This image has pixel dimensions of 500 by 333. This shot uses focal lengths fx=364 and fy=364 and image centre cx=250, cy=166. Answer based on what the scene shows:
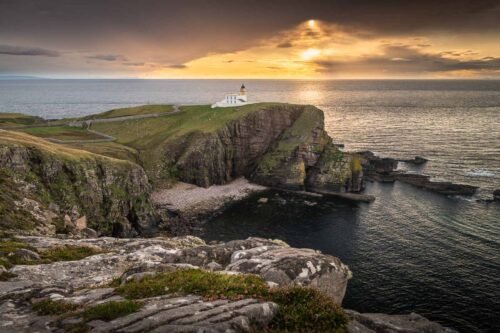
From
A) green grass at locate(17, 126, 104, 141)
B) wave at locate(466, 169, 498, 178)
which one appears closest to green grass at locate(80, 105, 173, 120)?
green grass at locate(17, 126, 104, 141)

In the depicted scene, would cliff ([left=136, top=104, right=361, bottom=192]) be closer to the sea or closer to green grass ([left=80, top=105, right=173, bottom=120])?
the sea

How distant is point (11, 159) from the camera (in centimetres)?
5678

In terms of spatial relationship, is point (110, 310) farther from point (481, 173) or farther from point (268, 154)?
point (481, 173)

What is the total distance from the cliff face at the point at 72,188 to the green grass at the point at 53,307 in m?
26.5

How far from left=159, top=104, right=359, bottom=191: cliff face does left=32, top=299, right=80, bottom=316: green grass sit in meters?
84.5

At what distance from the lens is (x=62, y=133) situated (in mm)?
111750

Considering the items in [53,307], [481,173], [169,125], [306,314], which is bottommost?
[481,173]

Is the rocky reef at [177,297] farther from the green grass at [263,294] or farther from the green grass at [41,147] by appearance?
the green grass at [41,147]

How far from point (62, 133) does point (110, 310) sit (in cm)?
11079

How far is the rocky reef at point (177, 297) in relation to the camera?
1462cm

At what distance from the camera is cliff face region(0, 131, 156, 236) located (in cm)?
4528

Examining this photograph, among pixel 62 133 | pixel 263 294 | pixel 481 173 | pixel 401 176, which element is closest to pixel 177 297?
pixel 263 294

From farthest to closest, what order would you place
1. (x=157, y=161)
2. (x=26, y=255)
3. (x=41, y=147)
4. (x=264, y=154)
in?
(x=264, y=154) → (x=157, y=161) → (x=41, y=147) → (x=26, y=255)

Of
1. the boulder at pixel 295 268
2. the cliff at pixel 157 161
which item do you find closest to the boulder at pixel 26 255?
the boulder at pixel 295 268
